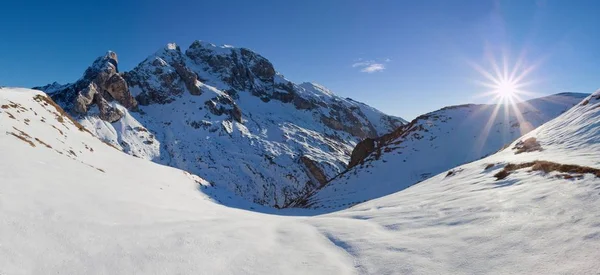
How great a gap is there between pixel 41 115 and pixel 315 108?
128 metres

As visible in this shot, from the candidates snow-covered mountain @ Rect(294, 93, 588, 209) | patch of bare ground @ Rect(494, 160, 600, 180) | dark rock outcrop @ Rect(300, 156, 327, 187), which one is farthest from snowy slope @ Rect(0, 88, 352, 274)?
dark rock outcrop @ Rect(300, 156, 327, 187)

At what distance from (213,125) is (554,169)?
285ft

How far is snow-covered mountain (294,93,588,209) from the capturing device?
128 feet

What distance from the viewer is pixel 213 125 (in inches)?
3531

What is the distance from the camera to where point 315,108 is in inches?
5846

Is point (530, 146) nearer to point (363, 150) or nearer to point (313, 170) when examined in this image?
point (363, 150)

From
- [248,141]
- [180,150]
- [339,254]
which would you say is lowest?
[339,254]

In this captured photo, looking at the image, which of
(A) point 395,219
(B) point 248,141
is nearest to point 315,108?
(B) point 248,141

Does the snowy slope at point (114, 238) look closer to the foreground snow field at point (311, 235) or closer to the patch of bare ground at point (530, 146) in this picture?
the foreground snow field at point (311, 235)

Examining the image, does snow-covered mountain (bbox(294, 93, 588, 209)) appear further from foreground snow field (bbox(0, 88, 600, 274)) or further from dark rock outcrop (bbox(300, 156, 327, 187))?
foreground snow field (bbox(0, 88, 600, 274))

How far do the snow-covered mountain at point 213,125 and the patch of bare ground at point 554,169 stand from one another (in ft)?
184

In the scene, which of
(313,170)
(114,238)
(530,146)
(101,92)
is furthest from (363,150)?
(101,92)

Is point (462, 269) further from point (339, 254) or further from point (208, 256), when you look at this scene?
point (208, 256)

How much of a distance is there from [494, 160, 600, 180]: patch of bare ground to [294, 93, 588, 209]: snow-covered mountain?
22057 millimetres
